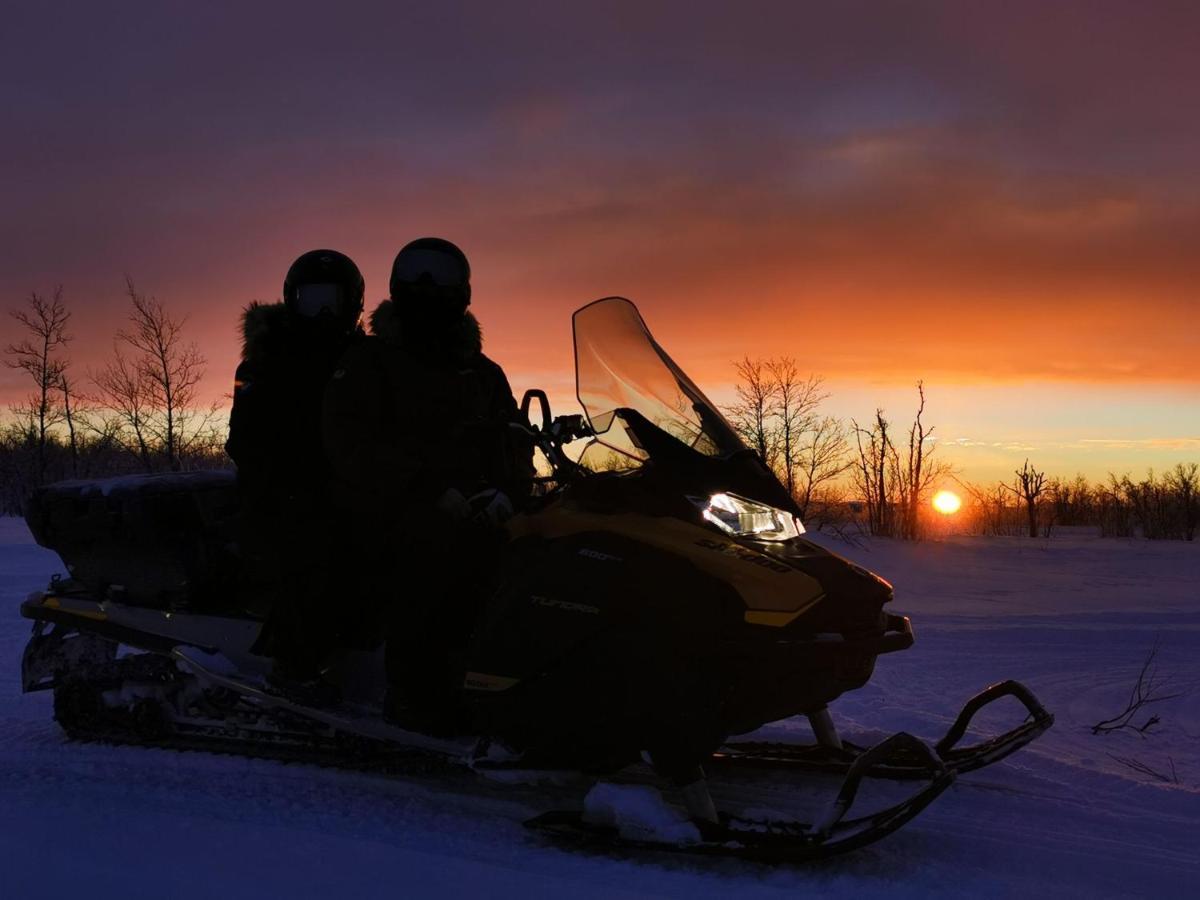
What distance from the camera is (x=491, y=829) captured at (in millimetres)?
3441

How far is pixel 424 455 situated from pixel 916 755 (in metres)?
2.36

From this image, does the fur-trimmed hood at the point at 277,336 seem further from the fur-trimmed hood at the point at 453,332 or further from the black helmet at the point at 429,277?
the black helmet at the point at 429,277

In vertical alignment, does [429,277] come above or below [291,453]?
above

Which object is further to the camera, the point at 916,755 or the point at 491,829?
the point at 916,755

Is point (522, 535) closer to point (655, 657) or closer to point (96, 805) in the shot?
point (655, 657)

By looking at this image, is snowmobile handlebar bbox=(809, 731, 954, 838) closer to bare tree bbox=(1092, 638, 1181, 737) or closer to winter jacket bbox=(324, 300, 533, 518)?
winter jacket bbox=(324, 300, 533, 518)

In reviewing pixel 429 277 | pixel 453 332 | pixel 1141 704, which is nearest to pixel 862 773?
pixel 453 332

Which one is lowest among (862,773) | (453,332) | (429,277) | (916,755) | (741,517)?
(916,755)

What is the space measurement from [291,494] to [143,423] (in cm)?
2221

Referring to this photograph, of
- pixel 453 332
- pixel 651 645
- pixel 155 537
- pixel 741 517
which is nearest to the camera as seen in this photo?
pixel 651 645

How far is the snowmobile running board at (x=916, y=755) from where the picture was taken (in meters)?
3.69

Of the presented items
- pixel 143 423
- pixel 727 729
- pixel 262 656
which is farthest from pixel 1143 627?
pixel 143 423

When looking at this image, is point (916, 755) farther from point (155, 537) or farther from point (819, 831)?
point (155, 537)

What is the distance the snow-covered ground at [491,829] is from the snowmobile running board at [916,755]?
0.55 feet
